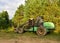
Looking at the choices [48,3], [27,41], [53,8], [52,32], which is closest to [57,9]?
[53,8]

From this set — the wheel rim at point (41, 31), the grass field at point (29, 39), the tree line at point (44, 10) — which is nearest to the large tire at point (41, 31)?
the wheel rim at point (41, 31)

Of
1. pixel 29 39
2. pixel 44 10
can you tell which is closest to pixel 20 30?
pixel 29 39

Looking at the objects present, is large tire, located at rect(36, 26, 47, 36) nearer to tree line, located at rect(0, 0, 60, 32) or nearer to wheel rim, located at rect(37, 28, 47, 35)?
wheel rim, located at rect(37, 28, 47, 35)

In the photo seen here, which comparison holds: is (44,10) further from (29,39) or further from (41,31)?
(29,39)

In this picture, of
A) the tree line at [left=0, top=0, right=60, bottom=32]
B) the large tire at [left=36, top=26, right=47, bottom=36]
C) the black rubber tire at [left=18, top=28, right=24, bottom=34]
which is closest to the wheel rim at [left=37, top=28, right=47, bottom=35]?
the large tire at [left=36, top=26, right=47, bottom=36]

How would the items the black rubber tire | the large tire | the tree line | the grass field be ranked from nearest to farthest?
the grass field → the large tire → the black rubber tire → the tree line

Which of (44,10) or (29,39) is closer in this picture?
(29,39)

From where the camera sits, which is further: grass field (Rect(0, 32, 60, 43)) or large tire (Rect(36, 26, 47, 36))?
large tire (Rect(36, 26, 47, 36))

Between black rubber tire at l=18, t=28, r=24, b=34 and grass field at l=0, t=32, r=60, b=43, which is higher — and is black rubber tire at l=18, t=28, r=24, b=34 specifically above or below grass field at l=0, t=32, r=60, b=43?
above

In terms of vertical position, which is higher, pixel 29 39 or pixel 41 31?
pixel 41 31

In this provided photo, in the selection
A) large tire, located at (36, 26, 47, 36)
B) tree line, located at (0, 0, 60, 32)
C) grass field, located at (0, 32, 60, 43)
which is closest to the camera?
grass field, located at (0, 32, 60, 43)

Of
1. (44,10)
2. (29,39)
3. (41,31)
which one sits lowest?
(29,39)

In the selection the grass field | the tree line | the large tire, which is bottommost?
the grass field

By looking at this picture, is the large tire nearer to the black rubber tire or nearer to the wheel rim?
the wheel rim
